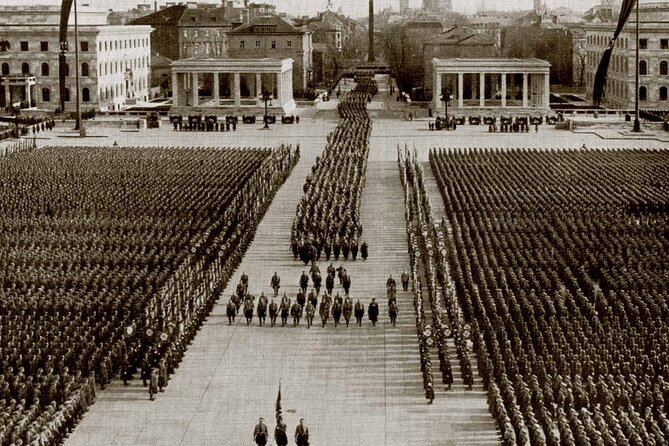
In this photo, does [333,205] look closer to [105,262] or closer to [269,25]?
[105,262]

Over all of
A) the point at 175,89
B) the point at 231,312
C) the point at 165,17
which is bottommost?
the point at 231,312

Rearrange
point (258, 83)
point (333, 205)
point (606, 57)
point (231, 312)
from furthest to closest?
point (258, 83), point (606, 57), point (333, 205), point (231, 312)

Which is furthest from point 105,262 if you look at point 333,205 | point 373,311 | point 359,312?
point 333,205

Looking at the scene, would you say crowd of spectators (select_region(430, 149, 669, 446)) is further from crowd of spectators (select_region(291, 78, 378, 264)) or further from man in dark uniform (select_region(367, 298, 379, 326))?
crowd of spectators (select_region(291, 78, 378, 264))

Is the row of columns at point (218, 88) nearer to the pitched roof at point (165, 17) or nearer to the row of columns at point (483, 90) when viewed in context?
the row of columns at point (483, 90)

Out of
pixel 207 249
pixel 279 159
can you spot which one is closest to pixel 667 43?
pixel 279 159

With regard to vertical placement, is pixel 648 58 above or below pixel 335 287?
above

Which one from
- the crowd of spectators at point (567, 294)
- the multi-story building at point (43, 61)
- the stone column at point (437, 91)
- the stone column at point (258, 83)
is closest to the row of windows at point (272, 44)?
the stone column at point (258, 83)
